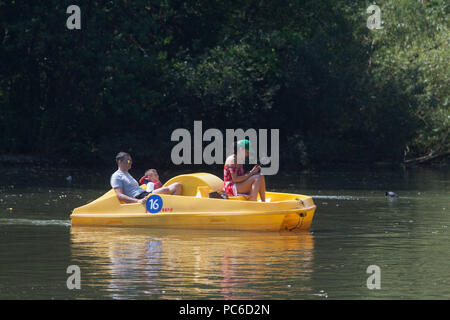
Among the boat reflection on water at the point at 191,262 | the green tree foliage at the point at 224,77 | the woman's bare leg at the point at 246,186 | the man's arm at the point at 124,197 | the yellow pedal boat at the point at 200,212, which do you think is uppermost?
the green tree foliage at the point at 224,77

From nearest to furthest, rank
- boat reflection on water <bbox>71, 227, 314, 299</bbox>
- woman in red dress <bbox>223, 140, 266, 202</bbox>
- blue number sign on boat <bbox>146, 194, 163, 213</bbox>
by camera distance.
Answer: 1. boat reflection on water <bbox>71, 227, 314, 299</bbox>
2. blue number sign on boat <bbox>146, 194, 163, 213</bbox>
3. woman in red dress <bbox>223, 140, 266, 202</bbox>

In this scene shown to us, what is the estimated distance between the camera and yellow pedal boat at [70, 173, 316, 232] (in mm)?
15781

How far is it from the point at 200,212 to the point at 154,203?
32.2 inches

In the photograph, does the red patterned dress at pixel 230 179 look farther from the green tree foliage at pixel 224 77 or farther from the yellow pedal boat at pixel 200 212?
the green tree foliage at pixel 224 77

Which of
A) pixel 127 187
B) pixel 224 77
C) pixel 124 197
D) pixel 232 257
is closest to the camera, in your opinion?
pixel 232 257

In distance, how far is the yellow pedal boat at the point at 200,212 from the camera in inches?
621

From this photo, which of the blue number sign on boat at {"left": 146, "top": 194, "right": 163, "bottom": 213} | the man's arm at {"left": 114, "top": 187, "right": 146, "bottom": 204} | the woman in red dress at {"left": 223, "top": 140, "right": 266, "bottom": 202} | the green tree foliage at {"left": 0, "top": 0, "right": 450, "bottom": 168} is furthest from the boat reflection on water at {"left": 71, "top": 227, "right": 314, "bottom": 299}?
the green tree foliage at {"left": 0, "top": 0, "right": 450, "bottom": 168}

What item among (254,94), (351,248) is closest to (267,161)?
(254,94)

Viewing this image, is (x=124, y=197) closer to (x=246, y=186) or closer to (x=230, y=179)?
(x=230, y=179)

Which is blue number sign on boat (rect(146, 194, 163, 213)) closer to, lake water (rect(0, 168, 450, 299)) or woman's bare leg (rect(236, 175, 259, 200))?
lake water (rect(0, 168, 450, 299))

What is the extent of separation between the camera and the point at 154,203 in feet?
53.5

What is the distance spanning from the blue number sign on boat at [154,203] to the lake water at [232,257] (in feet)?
1.20

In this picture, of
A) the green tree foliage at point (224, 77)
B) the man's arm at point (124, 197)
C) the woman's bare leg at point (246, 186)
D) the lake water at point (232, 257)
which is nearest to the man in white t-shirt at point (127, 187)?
the man's arm at point (124, 197)

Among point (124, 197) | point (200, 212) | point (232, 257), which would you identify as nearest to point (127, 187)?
point (124, 197)
